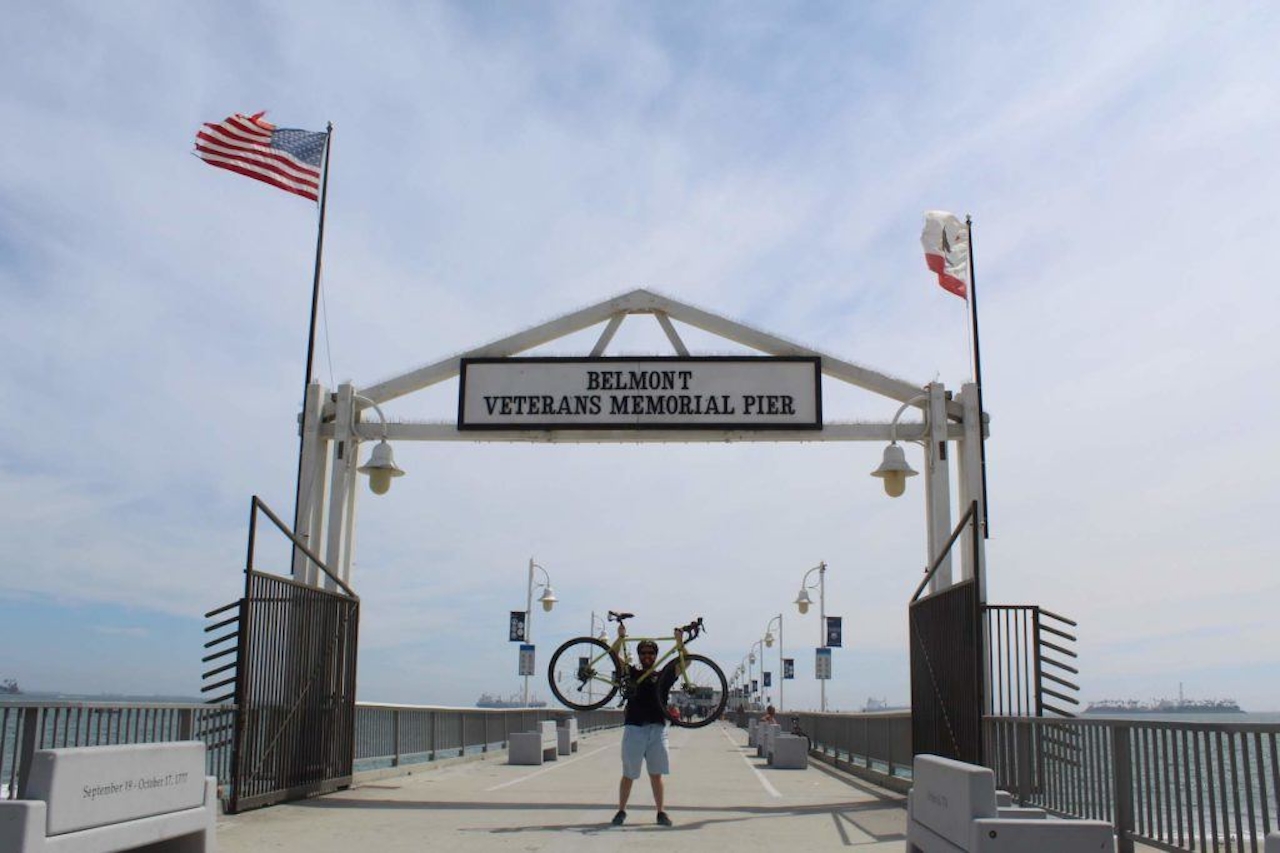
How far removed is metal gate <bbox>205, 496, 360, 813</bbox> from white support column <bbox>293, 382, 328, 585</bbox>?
0.96 metres

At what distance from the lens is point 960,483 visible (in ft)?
55.8

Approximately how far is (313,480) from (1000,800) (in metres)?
11.1

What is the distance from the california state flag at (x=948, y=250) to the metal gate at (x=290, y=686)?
9.97 metres

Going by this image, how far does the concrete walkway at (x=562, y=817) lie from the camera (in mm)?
10703

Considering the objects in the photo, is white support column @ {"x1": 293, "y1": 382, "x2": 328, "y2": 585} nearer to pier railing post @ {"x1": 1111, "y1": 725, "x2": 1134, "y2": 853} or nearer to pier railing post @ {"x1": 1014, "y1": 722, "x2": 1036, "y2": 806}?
pier railing post @ {"x1": 1014, "y1": 722, "x2": 1036, "y2": 806}

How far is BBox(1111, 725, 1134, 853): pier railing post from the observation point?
30.3ft

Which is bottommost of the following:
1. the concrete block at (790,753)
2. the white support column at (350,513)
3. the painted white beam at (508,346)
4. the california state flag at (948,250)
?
the concrete block at (790,753)

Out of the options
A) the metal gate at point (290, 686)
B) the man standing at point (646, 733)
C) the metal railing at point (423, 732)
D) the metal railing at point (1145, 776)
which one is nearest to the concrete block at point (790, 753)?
the metal railing at point (423, 732)

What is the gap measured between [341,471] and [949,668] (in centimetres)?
855

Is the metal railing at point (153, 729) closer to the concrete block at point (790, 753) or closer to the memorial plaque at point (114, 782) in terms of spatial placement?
the memorial plaque at point (114, 782)

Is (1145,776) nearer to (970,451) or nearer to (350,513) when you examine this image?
(970,451)

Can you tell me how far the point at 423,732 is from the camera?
2241cm

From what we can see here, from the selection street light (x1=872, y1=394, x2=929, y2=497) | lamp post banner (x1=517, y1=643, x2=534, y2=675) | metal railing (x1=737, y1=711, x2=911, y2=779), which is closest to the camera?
street light (x1=872, y1=394, x2=929, y2=497)

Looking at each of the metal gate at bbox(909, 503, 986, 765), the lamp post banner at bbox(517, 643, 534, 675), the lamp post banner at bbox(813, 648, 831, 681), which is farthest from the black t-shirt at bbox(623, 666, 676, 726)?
the lamp post banner at bbox(813, 648, 831, 681)
